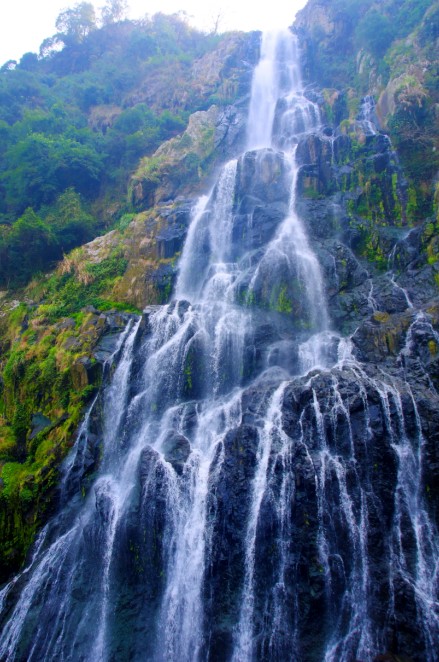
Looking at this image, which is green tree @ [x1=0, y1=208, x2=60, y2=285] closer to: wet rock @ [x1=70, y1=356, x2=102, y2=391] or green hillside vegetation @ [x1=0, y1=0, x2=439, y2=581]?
green hillside vegetation @ [x1=0, y1=0, x2=439, y2=581]

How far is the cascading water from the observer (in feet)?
33.3

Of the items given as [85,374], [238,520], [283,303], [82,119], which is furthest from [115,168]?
[238,520]

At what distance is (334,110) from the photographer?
29.7 meters

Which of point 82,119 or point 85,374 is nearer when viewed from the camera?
point 85,374

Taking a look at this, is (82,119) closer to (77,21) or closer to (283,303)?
(77,21)

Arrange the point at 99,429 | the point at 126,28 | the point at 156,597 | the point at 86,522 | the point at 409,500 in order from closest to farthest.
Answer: the point at 409,500 → the point at 156,597 → the point at 86,522 → the point at 99,429 → the point at 126,28

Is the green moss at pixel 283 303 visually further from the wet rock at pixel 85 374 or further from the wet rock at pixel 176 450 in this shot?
the wet rock at pixel 85 374

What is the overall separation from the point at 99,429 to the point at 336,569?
9606 mm

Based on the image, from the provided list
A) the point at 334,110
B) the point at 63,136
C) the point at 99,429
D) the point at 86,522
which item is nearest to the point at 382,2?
the point at 334,110

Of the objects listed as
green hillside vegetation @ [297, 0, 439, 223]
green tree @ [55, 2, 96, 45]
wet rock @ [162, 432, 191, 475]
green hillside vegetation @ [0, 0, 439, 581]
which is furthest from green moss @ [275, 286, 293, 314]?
green tree @ [55, 2, 96, 45]

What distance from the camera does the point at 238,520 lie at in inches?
459

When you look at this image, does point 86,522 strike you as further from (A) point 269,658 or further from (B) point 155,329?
(B) point 155,329

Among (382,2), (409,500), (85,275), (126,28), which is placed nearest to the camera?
(409,500)

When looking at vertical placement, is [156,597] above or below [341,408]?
below
